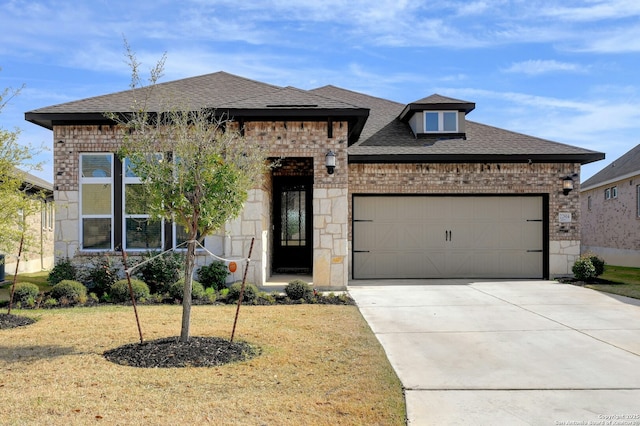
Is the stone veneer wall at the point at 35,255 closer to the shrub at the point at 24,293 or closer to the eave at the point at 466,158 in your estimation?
the shrub at the point at 24,293

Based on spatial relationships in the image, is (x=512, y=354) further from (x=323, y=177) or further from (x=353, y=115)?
(x=353, y=115)

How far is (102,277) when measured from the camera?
1167cm

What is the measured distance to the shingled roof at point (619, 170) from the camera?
21.0 m

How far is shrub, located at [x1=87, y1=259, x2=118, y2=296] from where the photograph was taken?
11.6 meters

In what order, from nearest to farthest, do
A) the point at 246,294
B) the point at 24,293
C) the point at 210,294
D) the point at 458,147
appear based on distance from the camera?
the point at 24,293 < the point at 246,294 < the point at 210,294 < the point at 458,147

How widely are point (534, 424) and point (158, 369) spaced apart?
372 centimetres

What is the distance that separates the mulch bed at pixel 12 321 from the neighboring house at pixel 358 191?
11.3ft

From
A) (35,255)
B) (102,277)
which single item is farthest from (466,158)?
(35,255)

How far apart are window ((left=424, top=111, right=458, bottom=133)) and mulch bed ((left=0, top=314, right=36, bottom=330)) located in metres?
11.3

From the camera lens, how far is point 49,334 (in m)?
7.81

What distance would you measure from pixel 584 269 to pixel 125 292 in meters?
10.7

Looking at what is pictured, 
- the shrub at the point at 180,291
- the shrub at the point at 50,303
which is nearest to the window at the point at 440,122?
the shrub at the point at 180,291

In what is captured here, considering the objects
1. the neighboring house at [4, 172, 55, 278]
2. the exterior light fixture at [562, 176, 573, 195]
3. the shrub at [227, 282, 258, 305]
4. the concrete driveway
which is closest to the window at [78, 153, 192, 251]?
the shrub at [227, 282, 258, 305]

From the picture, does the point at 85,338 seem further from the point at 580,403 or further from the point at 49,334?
the point at 580,403
